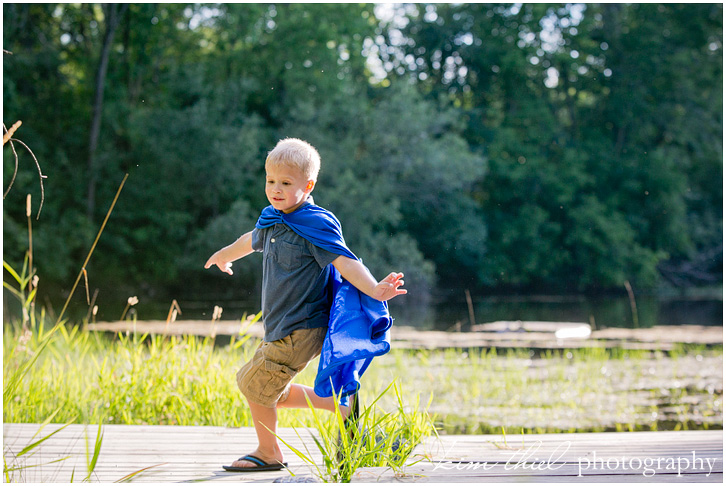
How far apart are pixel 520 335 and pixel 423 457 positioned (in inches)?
261

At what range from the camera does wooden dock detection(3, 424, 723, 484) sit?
215cm

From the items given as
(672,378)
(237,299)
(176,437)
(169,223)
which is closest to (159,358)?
(176,437)

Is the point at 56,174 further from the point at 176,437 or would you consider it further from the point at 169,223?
the point at 176,437

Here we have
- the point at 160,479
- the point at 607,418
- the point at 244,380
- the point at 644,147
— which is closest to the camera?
the point at 160,479

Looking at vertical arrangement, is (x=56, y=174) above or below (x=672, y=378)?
above

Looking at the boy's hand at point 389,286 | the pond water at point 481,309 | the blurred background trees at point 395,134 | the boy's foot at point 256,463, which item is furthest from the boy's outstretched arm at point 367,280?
the blurred background trees at point 395,134

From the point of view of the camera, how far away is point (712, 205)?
66.9ft

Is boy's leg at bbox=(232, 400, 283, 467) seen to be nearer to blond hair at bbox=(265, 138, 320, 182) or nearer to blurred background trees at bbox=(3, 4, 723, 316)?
blond hair at bbox=(265, 138, 320, 182)

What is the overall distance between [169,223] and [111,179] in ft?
6.45

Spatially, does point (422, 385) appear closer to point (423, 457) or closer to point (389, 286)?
point (423, 457)

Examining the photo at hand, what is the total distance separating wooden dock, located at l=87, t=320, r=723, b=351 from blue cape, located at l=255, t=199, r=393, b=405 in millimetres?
4931

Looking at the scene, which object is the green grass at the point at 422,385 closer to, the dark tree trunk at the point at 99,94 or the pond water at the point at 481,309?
the pond water at the point at 481,309

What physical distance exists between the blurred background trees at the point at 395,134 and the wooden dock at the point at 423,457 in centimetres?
1014

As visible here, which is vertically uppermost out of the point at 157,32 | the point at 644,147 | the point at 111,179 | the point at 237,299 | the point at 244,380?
the point at 157,32
